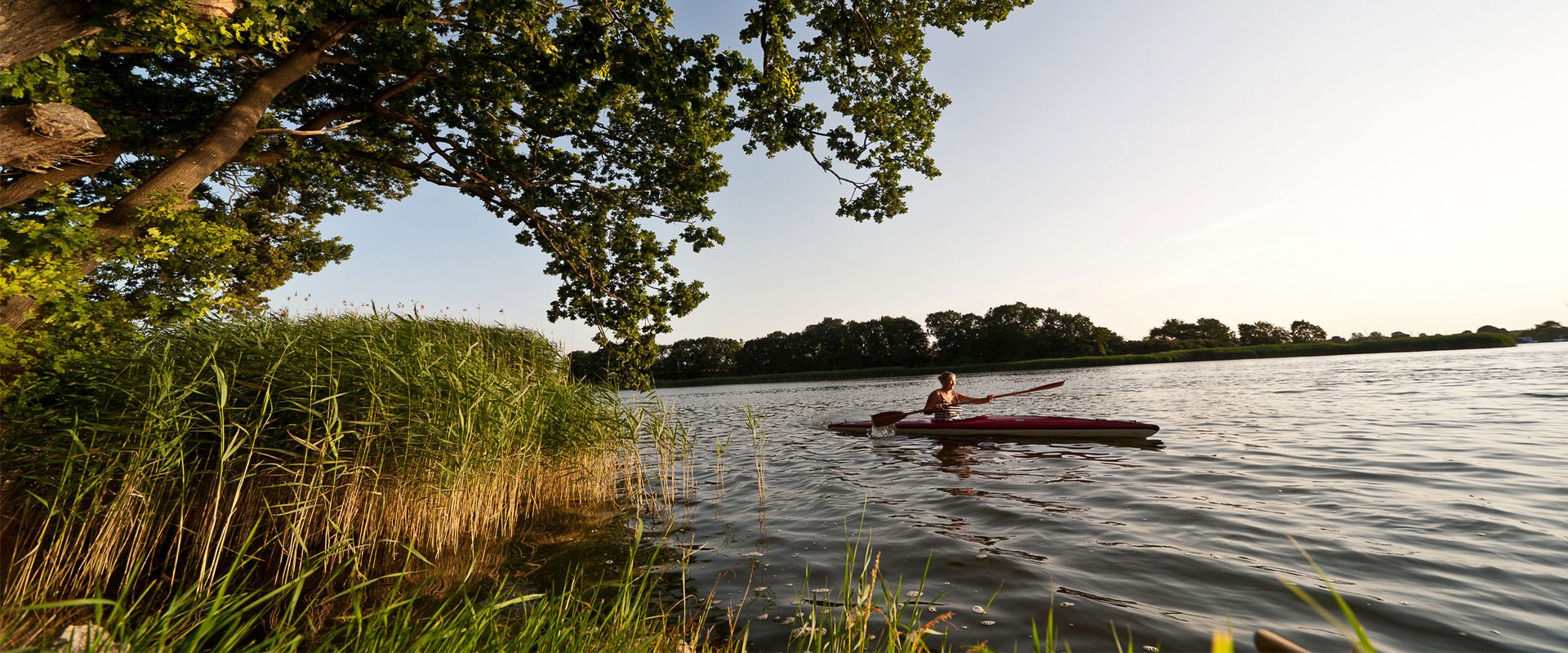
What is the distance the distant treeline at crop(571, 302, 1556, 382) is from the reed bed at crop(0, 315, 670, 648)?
75376mm

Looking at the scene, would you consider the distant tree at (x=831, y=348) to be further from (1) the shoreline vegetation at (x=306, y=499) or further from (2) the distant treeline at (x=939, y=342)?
(1) the shoreline vegetation at (x=306, y=499)

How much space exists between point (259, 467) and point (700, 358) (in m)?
90.3

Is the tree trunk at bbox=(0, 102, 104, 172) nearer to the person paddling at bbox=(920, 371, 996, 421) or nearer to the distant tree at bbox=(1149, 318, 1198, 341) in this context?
the person paddling at bbox=(920, 371, 996, 421)

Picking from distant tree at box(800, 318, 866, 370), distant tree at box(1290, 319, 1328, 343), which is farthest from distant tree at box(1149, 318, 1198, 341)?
distant tree at box(800, 318, 866, 370)

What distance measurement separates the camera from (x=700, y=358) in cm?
9525

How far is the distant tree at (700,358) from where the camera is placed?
91.6 meters

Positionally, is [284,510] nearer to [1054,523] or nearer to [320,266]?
[1054,523]

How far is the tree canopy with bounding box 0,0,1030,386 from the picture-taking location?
6.10 meters

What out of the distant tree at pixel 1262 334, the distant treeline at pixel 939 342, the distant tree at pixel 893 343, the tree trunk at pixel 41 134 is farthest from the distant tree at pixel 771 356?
the tree trunk at pixel 41 134

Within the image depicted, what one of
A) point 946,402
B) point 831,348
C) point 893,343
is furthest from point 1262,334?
point 946,402

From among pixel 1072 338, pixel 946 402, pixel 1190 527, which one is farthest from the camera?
pixel 1072 338

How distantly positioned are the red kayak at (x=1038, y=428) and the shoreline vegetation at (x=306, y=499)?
7.64 m

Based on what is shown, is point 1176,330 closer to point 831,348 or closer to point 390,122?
point 831,348

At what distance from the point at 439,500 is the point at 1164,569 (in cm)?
686
